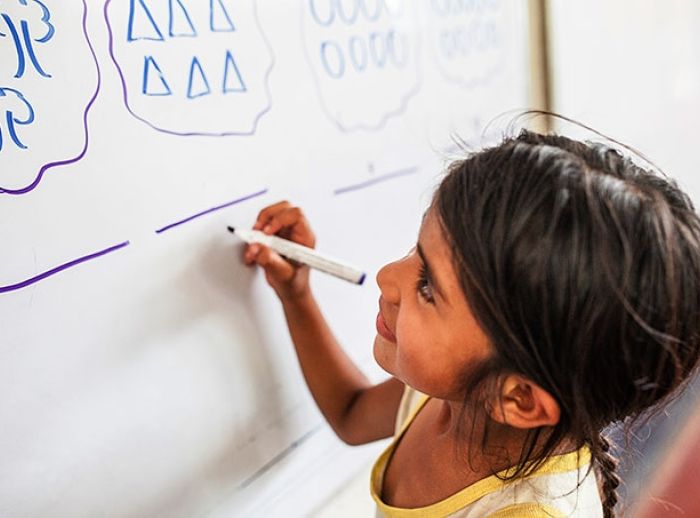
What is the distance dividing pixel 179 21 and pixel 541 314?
29 centimetres

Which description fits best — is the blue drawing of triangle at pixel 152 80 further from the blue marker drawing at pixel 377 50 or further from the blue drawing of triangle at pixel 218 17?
the blue marker drawing at pixel 377 50

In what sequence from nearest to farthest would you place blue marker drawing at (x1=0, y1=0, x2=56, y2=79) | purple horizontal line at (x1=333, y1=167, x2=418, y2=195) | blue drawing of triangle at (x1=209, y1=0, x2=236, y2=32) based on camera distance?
blue marker drawing at (x1=0, y1=0, x2=56, y2=79) → blue drawing of triangle at (x1=209, y1=0, x2=236, y2=32) → purple horizontal line at (x1=333, y1=167, x2=418, y2=195)

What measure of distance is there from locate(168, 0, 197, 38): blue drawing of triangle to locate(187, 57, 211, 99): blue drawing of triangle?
18 mm

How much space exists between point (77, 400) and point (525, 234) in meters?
0.28

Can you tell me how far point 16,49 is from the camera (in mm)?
376

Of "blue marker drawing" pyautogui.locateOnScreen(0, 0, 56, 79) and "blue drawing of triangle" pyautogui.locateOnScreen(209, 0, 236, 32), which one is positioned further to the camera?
"blue drawing of triangle" pyautogui.locateOnScreen(209, 0, 236, 32)

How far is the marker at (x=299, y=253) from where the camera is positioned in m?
0.51

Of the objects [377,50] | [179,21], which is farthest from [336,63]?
[179,21]

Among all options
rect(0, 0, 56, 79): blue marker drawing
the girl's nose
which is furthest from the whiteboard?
the girl's nose

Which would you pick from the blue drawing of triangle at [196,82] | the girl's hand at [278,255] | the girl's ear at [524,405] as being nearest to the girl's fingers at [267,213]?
the girl's hand at [278,255]

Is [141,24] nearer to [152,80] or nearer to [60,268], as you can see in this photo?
[152,80]

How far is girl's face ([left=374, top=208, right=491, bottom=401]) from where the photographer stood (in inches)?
16.9

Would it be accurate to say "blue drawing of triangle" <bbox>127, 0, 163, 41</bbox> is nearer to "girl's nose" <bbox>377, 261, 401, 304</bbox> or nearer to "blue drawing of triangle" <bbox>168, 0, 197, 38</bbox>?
"blue drawing of triangle" <bbox>168, 0, 197, 38</bbox>

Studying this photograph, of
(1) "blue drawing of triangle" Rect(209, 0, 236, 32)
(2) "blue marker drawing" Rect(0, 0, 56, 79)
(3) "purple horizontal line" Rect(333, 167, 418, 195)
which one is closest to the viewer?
(2) "blue marker drawing" Rect(0, 0, 56, 79)
